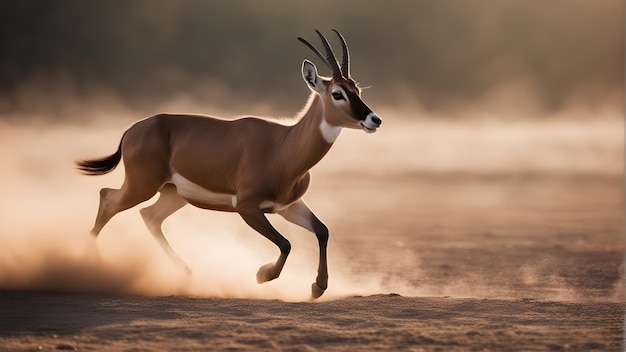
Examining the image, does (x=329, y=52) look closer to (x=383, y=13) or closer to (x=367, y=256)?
(x=367, y=256)

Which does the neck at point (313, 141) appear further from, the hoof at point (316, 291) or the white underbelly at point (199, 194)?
the hoof at point (316, 291)

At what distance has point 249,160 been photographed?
489 inches

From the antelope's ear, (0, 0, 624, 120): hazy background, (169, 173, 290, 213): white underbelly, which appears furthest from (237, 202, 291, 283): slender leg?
(0, 0, 624, 120): hazy background

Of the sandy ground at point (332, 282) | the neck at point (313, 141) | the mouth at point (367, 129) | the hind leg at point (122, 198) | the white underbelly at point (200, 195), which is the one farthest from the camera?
the hind leg at point (122, 198)

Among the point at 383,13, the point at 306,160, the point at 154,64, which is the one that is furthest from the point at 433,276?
the point at 383,13

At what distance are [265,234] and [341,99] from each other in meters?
1.51

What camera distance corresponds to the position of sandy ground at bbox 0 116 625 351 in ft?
33.3

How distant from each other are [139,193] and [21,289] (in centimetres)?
154

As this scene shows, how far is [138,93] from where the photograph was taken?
63562mm

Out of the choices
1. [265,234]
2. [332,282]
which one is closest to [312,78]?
A: [265,234]

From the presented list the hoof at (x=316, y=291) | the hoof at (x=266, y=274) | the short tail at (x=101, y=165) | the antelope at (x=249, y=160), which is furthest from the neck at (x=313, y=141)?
the short tail at (x=101, y=165)

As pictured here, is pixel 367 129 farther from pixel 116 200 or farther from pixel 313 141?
pixel 116 200

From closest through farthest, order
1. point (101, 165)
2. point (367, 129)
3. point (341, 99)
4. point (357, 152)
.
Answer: point (367, 129) < point (341, 99) < point (101, 165) < point (357, 152)

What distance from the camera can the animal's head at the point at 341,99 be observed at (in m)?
11.9
